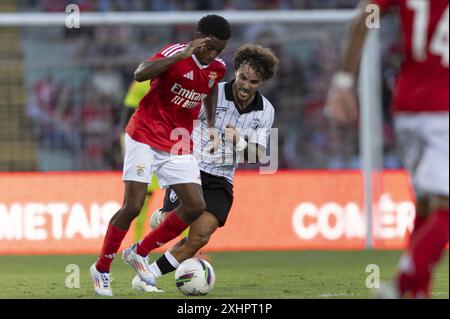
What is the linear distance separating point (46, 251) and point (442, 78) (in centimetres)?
882

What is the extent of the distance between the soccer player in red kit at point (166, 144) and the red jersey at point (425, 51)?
250 centimetres

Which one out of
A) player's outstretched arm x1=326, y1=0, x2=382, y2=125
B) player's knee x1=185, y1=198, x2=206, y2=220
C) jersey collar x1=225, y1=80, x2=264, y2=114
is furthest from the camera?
jersey collar x1=225, y1=80, x2=264, y2=114

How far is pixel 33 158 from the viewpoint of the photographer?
13812mm

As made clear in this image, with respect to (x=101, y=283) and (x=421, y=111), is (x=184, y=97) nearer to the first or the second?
(x=101, y=283)

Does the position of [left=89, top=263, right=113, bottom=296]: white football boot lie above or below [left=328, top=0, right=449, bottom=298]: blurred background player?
below

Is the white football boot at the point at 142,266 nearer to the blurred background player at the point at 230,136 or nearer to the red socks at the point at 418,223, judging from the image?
the blurred background player at the point at 230,136

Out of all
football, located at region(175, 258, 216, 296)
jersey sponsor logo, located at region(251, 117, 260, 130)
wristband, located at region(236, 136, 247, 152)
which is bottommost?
football, located at region(175, 258, 216, 296)

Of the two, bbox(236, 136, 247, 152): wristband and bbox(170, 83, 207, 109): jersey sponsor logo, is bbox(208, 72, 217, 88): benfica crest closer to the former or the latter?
bbox(170, 83, 207, 109): jersey sponsor logo

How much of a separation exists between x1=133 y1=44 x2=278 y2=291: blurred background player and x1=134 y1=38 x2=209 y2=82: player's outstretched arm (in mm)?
921

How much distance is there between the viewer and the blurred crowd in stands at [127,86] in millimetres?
14234

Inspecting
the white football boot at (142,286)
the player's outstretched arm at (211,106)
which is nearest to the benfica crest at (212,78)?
the player's outstretched arm at (211,106)

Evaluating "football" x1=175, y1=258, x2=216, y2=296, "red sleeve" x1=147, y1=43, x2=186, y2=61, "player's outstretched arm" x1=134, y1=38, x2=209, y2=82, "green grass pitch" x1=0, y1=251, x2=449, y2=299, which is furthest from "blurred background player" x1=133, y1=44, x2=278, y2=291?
"player's outstretched arm" x1=134, y1=38, x2=209, y2=82

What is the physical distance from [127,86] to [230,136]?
6810 millimetres

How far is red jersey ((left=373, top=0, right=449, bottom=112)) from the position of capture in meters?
4.92
